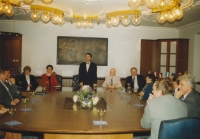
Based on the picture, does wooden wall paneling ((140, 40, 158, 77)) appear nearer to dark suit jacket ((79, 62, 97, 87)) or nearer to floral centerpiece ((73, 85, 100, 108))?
dark suit jacket ((79, 62, 97, 87))

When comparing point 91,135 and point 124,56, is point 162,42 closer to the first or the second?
point 124,56

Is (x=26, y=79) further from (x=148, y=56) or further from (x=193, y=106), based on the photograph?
(x=193, y=106)

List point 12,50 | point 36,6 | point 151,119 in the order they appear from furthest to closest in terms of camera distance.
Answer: point 12,50
point 36,6
point 151,119

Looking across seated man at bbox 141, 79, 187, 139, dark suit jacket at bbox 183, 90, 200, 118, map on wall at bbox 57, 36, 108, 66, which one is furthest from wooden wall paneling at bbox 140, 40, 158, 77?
seated man at bbox 141, 79, 187, 139

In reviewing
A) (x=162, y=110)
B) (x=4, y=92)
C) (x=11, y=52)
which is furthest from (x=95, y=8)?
(x=162, y=110)

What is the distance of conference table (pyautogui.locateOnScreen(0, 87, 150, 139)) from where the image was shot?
2570 mm

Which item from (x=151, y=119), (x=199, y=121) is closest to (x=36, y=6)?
(x=151, y=119)

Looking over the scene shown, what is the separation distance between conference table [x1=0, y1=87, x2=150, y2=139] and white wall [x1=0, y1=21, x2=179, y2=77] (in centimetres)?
437

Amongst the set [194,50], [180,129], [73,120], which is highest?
[194,50]

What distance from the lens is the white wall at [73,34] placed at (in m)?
8.21

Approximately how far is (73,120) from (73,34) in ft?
18.9

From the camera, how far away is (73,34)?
834 centimetres

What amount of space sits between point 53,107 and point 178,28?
6611mm

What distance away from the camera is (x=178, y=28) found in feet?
28.6
